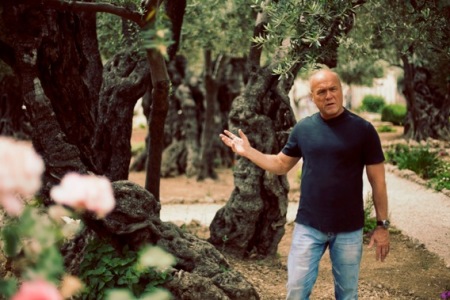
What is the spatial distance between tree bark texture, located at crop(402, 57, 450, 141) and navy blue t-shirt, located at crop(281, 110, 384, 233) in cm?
1772

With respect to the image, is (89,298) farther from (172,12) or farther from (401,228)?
(401,228)

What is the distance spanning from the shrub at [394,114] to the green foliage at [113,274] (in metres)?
27.3

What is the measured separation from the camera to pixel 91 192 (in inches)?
75.8

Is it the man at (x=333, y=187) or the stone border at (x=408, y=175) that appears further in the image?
the stone border at (x=408, y=175)

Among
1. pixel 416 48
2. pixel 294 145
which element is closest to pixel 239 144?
pixel 294 145

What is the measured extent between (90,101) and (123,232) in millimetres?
1797

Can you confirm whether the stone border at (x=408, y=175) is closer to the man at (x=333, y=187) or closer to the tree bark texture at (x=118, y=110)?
the tree bark texture at (x=118, y=110)

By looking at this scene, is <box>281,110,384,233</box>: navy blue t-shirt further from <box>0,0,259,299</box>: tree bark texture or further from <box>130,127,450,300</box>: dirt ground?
<box>130,127,450,300</box>: dirt ground

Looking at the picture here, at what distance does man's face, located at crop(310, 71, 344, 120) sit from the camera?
4273 millimetres

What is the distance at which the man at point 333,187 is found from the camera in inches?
167

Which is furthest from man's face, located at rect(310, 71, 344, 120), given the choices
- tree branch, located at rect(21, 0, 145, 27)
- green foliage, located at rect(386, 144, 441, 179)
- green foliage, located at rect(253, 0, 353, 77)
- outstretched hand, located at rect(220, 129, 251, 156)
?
green foliage, located at rect(386, 144, 441, 179)

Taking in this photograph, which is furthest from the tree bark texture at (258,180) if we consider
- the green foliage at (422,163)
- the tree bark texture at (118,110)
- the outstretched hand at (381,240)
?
the green foliage at (422,163)

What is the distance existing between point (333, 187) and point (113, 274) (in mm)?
2007

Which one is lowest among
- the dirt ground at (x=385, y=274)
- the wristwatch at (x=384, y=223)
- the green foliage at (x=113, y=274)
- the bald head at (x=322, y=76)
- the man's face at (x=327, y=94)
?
the dirt ground at (x=385, y=274)
